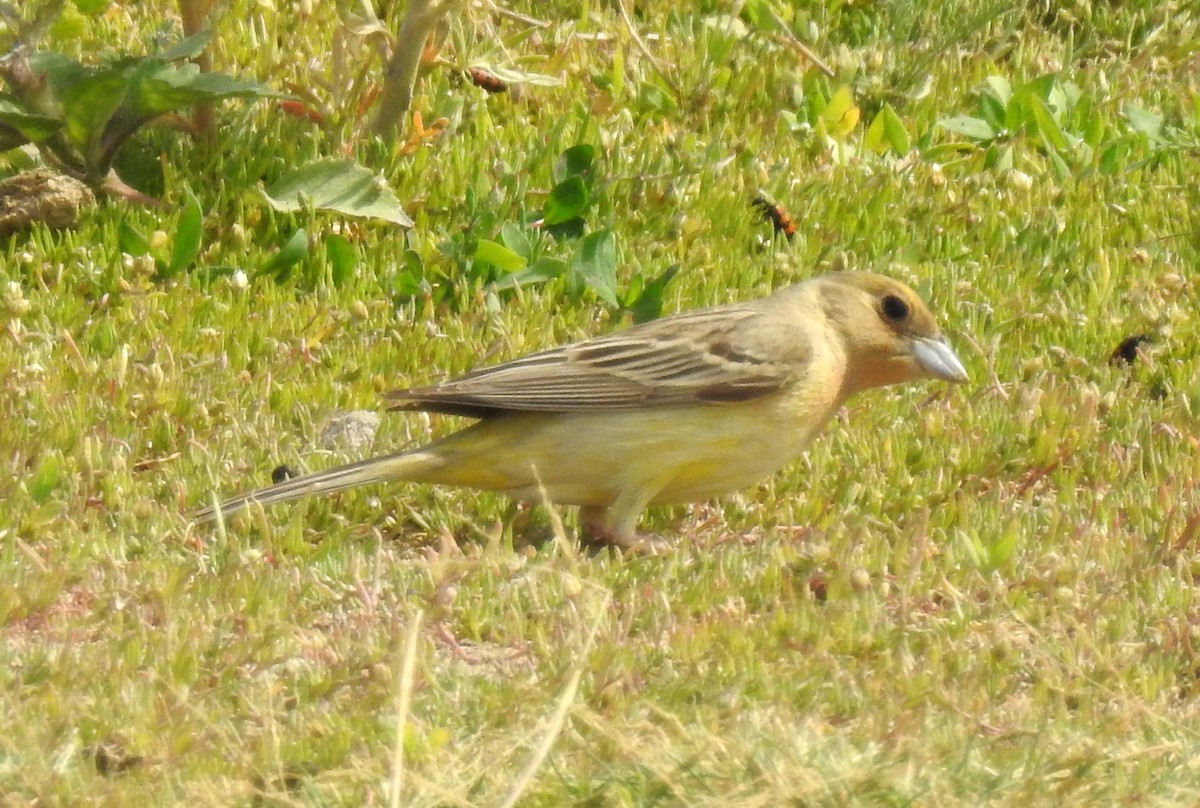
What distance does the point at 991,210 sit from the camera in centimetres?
895

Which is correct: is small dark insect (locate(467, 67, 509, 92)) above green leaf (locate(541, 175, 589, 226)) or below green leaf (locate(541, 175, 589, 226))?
above

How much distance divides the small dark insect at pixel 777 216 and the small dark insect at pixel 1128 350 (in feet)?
5.08

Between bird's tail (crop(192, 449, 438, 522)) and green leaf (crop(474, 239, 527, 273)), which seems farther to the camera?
green leaf (crop(474, 239, 527, 273))

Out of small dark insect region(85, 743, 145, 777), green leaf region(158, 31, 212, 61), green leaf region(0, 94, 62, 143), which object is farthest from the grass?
green leaf region(158, 31, 212, 61)

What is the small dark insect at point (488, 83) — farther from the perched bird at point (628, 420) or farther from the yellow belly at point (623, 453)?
the yellow belly at point (623, 453)

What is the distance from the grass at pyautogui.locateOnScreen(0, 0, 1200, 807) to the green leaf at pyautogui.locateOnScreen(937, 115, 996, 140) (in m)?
0.09

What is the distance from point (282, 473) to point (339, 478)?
20.5 inches

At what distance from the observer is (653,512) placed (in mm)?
6879

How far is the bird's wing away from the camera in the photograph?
645 centimetres

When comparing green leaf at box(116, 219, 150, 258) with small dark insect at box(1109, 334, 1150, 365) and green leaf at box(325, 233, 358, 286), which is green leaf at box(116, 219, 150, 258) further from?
small dark insect at box(1109, 334, 1150, 365)

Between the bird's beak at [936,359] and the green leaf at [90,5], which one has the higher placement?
the green leaf at [90,5]

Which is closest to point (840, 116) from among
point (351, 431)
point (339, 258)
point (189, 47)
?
point (339, 258)

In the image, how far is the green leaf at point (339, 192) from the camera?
809cm

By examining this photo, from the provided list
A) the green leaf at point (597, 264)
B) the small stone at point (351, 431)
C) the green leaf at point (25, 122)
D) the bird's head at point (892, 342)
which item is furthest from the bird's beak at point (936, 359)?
the green leaf at point (25, 122)
